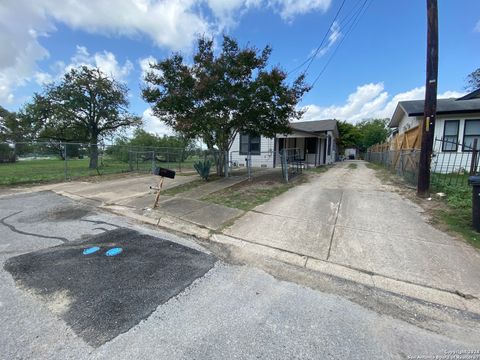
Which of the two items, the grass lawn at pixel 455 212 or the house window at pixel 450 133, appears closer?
the grass lawn at pixel 455 212

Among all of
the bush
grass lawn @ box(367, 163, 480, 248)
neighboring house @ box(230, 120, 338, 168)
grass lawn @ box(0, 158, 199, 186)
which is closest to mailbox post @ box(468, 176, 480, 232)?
grass lawn @ box(367, 163, 480, 248)

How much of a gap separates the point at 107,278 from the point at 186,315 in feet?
3.99

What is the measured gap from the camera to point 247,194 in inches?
295

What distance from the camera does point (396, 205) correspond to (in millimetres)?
6023

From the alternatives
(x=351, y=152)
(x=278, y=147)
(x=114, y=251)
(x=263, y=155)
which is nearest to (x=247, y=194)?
(x=114, y=251)

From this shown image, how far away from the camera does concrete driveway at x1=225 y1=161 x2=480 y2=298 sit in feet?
9.87

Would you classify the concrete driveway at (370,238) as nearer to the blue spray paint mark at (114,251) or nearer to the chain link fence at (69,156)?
the blue spray paint mark at (114,251)

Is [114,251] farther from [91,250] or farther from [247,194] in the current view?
[247,194]

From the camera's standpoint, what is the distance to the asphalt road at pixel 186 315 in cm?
184

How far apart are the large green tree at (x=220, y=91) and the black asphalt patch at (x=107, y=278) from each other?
646 cm

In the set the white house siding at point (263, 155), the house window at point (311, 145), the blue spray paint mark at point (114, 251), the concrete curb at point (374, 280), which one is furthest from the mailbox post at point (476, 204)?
the house window at point (311, 145)

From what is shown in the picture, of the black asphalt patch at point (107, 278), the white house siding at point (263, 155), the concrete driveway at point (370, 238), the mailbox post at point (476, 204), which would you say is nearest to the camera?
the black asphalt patch at point (107, 278)

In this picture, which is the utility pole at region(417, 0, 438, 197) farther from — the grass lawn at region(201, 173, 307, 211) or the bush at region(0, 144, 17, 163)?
the bush at region(0, 144, 17, 163)

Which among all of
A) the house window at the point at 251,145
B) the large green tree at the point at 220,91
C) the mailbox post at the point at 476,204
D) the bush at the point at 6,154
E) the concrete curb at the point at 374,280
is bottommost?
the concrete curb at the point at 374,280
